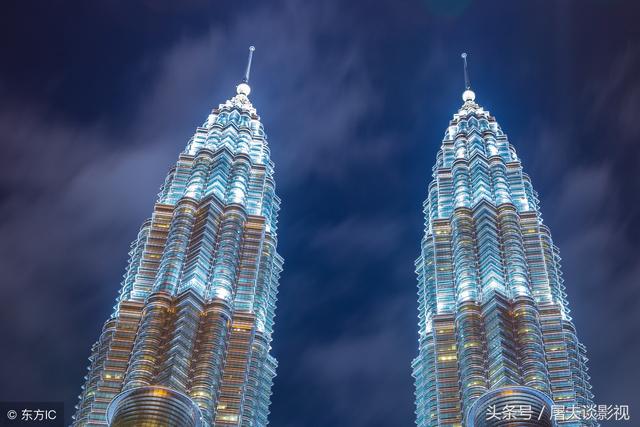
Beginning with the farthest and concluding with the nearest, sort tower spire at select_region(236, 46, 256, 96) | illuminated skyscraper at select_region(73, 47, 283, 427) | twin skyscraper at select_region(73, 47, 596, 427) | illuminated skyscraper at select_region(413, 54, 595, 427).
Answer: tower spire at select_region(236, 46, 256, 96) → illuminated skyscraper at select_region(413, 54, 595, 427) → illuminated skyscraper at select_region(73, 47, 283, 427) → twin skyscraper at select_region(73, 47, 596, 427)

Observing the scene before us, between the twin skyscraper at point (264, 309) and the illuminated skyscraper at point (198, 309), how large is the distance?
0.18m

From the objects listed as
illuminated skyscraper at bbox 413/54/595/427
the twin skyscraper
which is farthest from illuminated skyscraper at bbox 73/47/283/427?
illuminated skyscraper at bbox 413/54/595/427

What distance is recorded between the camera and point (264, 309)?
11994 centimetres

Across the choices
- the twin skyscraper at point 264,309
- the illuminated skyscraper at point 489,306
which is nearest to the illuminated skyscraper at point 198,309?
the twin skyscraper at point 264,309

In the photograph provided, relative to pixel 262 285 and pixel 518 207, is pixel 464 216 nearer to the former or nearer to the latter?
pixel 518 207

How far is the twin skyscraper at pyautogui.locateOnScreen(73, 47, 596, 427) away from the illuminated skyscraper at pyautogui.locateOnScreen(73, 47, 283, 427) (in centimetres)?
18

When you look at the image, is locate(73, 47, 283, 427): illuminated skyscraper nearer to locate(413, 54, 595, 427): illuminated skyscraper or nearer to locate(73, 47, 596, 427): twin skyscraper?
locate(73, 47, 596, 427): twin skyscraper

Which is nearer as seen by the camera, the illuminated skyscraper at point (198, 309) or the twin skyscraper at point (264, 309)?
the twin skyscraper at point (264, 309)

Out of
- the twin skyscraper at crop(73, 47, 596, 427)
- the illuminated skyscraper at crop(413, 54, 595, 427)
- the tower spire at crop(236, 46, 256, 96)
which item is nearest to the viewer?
the twin skyscraper at crop(73, 47, 596, 427)

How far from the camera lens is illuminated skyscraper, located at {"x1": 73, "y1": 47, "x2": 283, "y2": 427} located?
99250mm

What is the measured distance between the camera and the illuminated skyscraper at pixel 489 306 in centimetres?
9988

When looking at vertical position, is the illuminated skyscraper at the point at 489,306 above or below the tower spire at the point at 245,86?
below

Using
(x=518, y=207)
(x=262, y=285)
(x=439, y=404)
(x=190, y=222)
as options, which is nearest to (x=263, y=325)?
(x=262, y=285)

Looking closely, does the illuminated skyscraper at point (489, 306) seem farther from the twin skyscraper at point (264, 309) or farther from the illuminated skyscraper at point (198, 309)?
the illuminated skyscraper at point (198, 309)
